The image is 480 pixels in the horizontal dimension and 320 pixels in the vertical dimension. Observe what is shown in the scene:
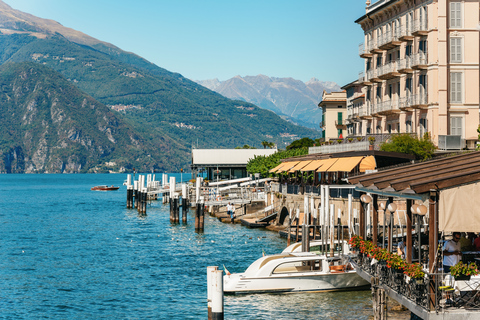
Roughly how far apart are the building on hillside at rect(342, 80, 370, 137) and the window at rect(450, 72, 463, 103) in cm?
1858

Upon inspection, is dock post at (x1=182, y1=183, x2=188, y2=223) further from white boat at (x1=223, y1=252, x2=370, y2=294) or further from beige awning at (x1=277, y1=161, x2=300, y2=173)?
white boat at (x1=223, y1=252, x2=370, y2=294)

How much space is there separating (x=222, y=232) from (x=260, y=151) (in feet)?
213

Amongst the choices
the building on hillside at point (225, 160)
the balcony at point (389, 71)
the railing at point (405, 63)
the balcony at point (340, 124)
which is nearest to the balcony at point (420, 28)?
the railing at point (405, 63)

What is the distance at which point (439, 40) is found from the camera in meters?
56.3

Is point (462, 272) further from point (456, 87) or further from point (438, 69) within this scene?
point (456, 87)

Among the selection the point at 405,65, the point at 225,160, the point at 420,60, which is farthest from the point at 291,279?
the point at 225,160

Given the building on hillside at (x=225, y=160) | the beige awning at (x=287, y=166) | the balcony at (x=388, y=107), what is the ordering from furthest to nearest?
the building on hillside at (x=225, y=160), the balcony at (x=388, y=107), the beige awning at (x=287, y=166)

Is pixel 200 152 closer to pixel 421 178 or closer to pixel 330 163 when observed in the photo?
pixel 330 163

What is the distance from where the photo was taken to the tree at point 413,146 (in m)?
53.7

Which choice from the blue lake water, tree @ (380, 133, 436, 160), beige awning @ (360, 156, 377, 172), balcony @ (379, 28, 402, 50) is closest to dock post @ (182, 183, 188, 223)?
Result: the blue lake water

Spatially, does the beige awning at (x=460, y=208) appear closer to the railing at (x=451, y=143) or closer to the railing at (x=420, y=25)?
the railing at (x=451, y=143)

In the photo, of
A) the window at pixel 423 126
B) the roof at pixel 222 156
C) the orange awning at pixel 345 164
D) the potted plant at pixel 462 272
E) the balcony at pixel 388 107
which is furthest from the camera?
the roof at pixel 222 156

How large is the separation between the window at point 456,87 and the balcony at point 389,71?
6834 mm

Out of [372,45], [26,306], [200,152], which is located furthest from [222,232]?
[200,152]
